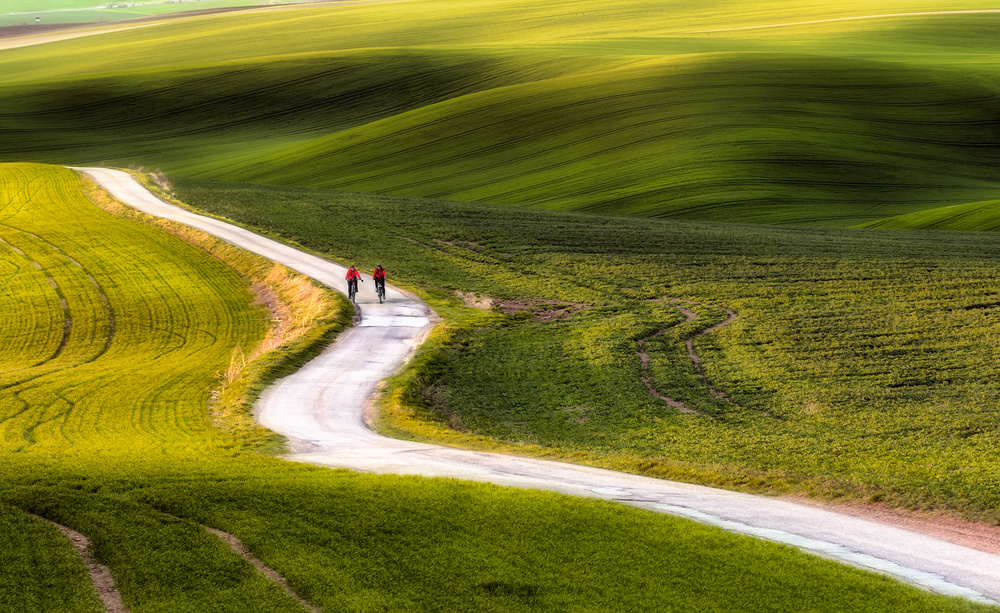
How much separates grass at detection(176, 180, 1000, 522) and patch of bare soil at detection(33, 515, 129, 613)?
34.2ft

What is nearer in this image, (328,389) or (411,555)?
(411,555)

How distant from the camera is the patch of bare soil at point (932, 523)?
14938 mm

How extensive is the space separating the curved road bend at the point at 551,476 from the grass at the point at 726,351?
4.30 feet

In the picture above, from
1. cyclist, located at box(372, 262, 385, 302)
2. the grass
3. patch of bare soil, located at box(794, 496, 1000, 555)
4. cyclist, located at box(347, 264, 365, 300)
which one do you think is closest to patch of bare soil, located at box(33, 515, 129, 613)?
the grass

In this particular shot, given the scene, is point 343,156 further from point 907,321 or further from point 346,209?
point 907,321

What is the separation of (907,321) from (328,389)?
68.2 feet

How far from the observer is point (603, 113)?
8250cm

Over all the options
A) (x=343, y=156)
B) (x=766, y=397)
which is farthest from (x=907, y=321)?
(x=343, y=156)

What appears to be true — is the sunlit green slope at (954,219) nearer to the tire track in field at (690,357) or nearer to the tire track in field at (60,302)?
the tire track in field at (690,357)

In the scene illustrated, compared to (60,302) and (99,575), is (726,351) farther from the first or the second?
(60,302)

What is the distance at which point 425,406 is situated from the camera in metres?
25.9

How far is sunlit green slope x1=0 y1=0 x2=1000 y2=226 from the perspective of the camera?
68.6 m

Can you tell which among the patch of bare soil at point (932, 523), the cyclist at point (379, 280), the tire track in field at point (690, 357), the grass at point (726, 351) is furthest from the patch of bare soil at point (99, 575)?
the cyclist at point (379, 280)

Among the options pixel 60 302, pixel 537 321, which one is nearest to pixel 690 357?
pixel 537 321
